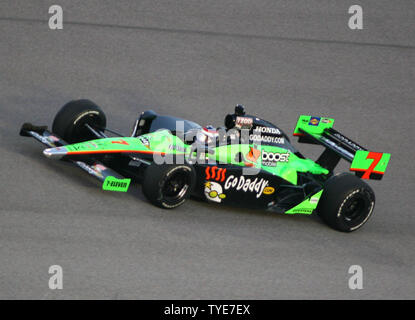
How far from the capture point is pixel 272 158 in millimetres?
8648

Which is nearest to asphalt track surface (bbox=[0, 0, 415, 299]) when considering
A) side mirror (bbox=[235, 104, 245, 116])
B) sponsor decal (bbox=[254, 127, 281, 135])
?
sponsor decal (bbox=[254, 127, 281, 135])

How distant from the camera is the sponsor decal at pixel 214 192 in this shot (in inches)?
327

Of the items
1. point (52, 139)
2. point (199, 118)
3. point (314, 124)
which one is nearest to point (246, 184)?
point (314, 124)

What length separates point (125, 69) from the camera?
12711 mm

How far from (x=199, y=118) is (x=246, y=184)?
3.31 m

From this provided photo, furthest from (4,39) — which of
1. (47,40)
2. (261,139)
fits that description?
(261,139)

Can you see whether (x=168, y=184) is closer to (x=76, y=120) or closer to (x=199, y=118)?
(x=76, y=120)

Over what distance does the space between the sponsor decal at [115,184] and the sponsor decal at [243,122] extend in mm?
1621

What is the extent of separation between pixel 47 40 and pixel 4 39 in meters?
0.79

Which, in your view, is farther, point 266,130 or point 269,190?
point 266,130

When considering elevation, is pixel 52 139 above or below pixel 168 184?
above

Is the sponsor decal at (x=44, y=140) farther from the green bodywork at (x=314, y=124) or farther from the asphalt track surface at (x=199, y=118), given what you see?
the green bodywork at (x=314, y=124)

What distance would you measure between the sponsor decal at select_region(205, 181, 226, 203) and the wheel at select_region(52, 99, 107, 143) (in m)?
1.81

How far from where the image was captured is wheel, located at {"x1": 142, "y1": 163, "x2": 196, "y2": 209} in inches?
307
